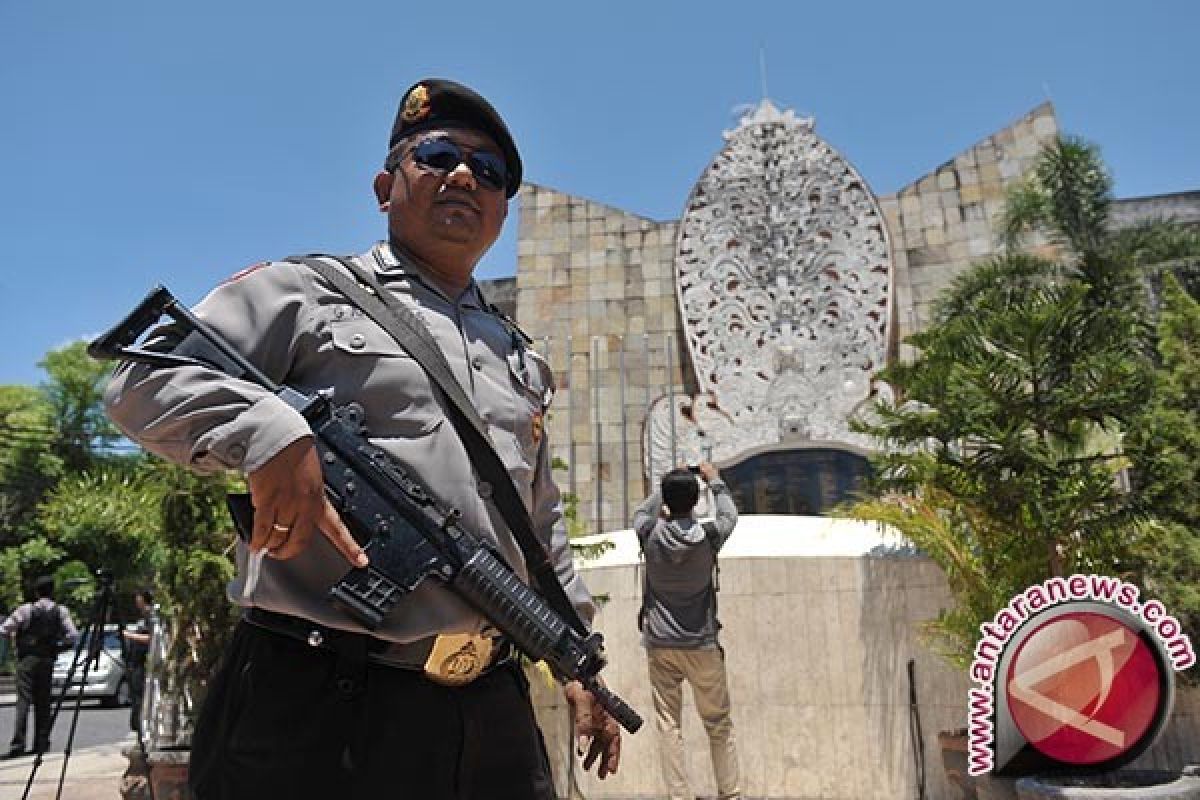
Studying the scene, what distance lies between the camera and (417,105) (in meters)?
1.63

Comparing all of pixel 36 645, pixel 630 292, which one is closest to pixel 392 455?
pixel 36 645

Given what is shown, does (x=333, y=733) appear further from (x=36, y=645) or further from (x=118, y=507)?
(x=36, y=645)

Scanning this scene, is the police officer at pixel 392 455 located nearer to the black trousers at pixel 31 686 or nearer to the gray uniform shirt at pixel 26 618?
the black trousers at pixel 31 686

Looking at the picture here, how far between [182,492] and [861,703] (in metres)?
4.06

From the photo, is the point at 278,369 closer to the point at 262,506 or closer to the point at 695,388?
the point at 262,506

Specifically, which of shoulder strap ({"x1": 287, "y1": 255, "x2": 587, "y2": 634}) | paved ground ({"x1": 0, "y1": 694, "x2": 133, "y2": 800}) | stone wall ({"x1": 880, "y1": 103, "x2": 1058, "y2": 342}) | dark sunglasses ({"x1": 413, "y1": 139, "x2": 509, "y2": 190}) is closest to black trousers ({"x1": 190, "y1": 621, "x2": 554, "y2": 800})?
shoulder strap ({"x1": 287, "y1": 255, "x2": 587, "y2": 634})

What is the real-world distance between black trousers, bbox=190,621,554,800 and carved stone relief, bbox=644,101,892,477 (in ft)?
28.6

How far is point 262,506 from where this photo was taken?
3.61ft

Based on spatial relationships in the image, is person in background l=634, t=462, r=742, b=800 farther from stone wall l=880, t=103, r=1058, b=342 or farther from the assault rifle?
stone wall l=880, t=103, r=1058, b=342

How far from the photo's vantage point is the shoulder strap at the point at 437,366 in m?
1.38

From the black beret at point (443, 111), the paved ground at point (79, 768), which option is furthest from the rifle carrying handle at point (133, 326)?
the paved ground at point (79, 768)

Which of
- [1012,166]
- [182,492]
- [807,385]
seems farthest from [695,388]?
[182,492]

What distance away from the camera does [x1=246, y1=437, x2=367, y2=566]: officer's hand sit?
1.09 meters

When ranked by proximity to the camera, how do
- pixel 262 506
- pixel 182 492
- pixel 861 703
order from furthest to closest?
pixel 861 703 < pixel 182 492 < pixel 262 506
